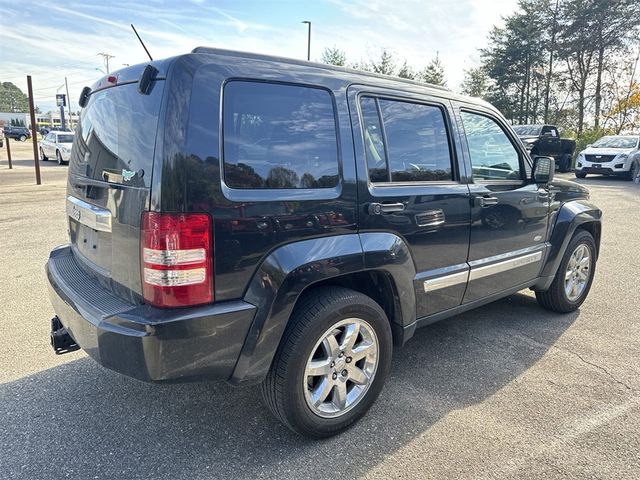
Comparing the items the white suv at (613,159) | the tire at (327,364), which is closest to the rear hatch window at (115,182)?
the tire at (327,364)

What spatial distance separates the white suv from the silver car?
71.0 ft

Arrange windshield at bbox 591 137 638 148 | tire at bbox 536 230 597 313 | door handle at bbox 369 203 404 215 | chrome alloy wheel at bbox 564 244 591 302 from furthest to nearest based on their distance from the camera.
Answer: windshield at bbox 591 137 638 148 → chrome alloy wheel at bbox 564 244 591 302 → tire at bbox 536 230 597 313 → door handle at bbox 369 203 404 215

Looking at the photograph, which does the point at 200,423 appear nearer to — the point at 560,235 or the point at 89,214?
the point at 89,214

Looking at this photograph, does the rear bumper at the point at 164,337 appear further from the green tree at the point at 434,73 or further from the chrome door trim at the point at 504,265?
the green tree at the point at 434,73

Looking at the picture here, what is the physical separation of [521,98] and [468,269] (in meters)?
38.0

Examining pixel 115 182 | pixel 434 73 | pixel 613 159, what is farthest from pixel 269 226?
pixel 434 73

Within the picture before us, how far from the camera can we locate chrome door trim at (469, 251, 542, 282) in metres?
3.24

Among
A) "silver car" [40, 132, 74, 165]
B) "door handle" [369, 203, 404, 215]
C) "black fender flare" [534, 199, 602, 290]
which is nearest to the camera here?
"door handle" [369, 203, 404, 215]

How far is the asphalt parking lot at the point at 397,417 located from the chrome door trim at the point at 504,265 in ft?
2.16

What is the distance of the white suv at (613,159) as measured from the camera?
16.7 meters

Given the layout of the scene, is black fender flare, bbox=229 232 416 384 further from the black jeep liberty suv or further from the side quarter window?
the side quarter window

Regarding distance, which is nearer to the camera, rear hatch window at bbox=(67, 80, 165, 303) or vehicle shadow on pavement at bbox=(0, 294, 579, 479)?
rear hatch window at bbox=(67, 80, 165, 303)

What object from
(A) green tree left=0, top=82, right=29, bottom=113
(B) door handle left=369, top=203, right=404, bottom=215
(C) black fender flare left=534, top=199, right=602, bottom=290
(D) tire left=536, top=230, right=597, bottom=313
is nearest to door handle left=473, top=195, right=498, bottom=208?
(B) door handle left=369, top=203, right=404, bottom=215

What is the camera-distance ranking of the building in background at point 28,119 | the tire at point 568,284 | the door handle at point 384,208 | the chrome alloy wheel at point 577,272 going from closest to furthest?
the door handle at point 384,208
the tire at point 568,284
the chrome alloy wheel at point 577,272
the building in background at point 28,119
